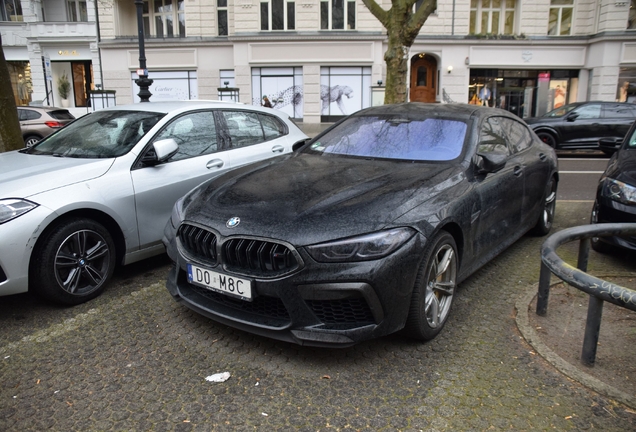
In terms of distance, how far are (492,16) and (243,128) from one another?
24.3 m

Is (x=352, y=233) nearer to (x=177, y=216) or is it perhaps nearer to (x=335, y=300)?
(x=335, y=300)

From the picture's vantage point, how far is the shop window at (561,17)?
25.9 m

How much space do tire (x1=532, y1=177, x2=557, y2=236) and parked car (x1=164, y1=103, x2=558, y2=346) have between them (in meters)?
1.39

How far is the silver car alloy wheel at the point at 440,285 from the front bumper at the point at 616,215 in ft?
6.94

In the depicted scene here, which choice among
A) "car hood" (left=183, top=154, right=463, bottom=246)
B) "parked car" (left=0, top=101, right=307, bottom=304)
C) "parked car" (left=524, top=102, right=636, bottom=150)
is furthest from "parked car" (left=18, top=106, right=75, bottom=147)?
"parked car" (left=524, top=102, right=636, bottom=150)

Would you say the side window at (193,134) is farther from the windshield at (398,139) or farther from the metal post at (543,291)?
the metal post at (543,291)

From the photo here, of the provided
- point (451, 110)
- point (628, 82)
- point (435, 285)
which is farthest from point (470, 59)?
point (435, 285)

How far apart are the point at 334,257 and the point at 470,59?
82.8 feet

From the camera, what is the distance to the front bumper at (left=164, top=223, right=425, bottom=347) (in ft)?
9.76

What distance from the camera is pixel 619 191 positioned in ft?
16.0

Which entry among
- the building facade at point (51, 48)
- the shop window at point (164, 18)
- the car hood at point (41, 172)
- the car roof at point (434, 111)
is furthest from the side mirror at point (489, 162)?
the building facade at point (51, 48)

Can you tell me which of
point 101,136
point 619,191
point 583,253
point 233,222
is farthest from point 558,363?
point 101,136

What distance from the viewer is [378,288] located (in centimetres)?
300

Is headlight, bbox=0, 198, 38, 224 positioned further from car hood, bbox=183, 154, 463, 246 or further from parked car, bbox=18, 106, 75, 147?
parked car, bbox=18, 106, 75, 147
